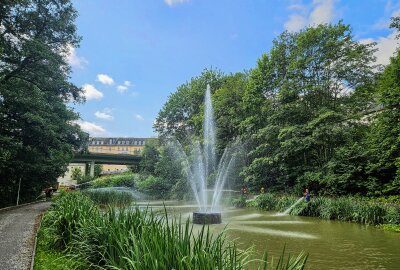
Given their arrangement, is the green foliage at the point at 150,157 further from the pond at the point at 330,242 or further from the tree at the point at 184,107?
the pond at the point at 330,242

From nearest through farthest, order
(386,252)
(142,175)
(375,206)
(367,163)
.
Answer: (386,252) → (375,206) → (367,163) → (142,175)

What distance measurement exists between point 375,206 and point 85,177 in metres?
68.6

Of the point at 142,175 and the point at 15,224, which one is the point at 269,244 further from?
the point at 142,175

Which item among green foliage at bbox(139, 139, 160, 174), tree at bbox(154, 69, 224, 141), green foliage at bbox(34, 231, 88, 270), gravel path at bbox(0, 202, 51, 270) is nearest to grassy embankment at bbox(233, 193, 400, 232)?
green foliage at bbox(34, 231, 88, 270)

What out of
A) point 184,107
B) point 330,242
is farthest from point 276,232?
point 184,107

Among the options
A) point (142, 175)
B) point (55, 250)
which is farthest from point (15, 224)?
point (142, 175)

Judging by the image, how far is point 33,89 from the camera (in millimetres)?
21812

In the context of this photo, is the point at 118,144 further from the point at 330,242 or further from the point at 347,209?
the point at 330,242

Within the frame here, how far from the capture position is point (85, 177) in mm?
76250

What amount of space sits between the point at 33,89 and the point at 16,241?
46.8ft

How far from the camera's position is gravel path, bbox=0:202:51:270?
7570 mm

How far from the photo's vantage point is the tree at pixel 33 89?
809 inches

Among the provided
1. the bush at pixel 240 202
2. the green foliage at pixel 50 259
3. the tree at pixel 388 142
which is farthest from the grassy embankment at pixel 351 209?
the green foliage at pixel 50 259

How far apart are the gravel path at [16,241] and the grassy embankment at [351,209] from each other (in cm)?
1418
